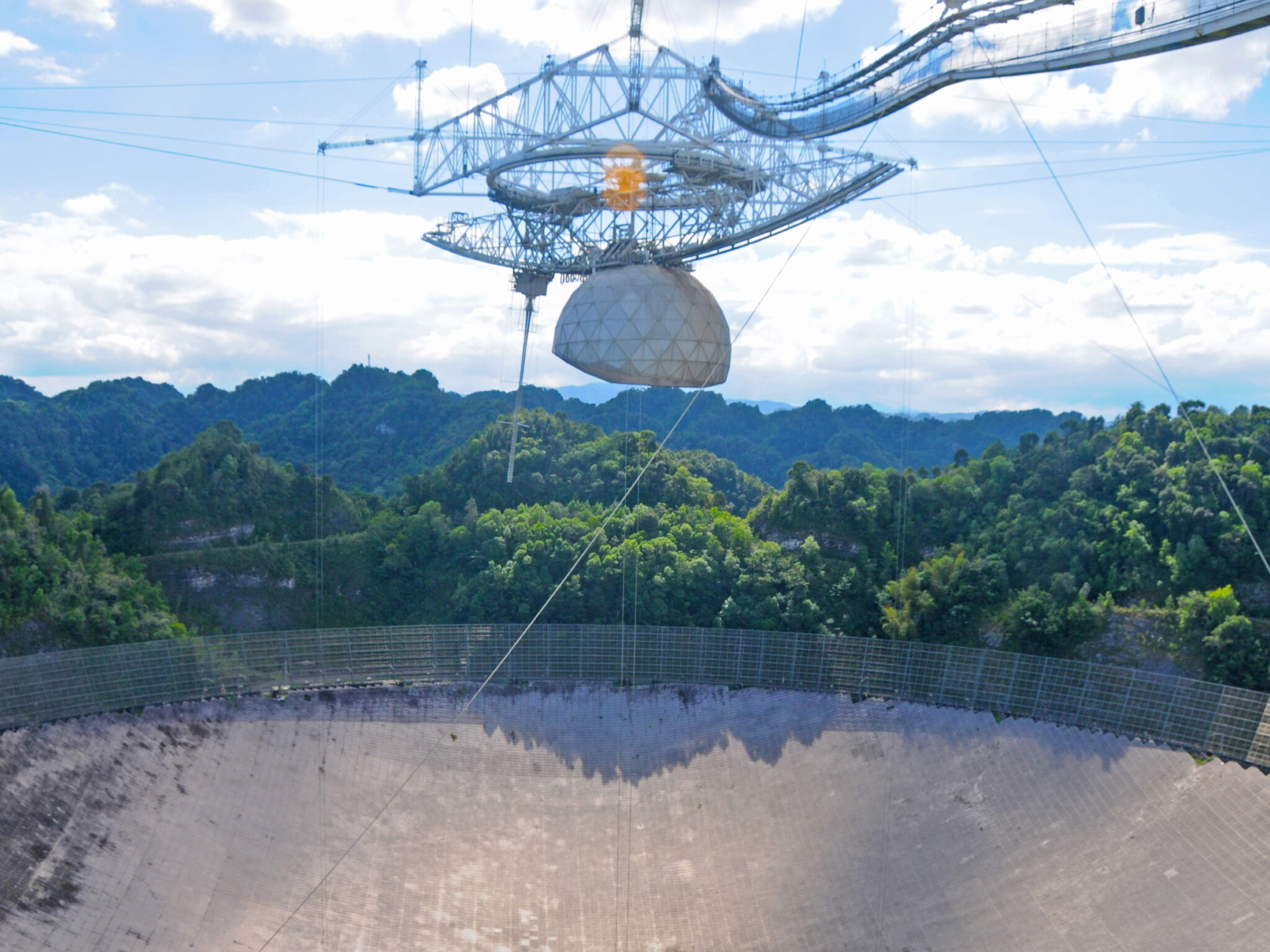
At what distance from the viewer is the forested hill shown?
168 ft

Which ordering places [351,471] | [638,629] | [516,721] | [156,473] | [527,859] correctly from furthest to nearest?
[351,471], [156,473], [638,629], [516,721], [527,859]

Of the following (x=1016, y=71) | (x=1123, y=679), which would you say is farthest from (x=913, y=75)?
(x=1123, y=679)

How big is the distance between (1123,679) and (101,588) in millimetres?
19828

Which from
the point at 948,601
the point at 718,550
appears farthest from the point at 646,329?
the point at 948,601

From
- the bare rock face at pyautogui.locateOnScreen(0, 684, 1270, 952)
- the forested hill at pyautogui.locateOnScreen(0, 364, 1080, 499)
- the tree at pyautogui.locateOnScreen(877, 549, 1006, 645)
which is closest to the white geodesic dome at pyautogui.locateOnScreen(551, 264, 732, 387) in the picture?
the tree at pyautogui.locateOnScreen(877, 549, 1006, 645)

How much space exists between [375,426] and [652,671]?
38614 mm

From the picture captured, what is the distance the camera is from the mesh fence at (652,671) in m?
16.6

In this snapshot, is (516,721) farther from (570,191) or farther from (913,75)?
(913,75)

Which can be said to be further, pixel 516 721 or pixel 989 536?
pixel 989 536

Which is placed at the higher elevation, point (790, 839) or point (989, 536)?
point (989, 536)

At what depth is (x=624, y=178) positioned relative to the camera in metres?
20.6

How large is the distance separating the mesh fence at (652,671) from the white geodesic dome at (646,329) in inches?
215

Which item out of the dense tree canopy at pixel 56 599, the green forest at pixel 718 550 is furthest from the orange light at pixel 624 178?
the dense tree canopy at pixel 56 599

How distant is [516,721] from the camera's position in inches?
779
